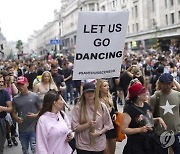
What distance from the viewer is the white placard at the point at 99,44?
4332mm

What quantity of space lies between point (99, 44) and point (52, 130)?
1.15 m

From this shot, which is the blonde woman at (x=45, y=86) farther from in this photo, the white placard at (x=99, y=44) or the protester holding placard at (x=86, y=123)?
the white placard at (x=99, y=44)

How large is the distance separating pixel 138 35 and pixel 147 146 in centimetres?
5884

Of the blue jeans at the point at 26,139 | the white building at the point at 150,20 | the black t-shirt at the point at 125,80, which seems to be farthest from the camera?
the white building at the point at 150,20

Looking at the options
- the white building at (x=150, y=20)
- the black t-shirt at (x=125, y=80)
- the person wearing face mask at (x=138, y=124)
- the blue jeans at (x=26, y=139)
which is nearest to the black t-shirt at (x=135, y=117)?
the person wearing face mask at (x=138, y=124)

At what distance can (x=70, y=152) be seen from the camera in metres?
4.61

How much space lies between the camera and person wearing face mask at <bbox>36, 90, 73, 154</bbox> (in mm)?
4395

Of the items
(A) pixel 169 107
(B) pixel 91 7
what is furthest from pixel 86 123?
(B) pixel 91 7

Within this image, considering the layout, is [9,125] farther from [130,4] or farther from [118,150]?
[130,4]

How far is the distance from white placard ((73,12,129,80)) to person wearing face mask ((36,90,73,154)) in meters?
0.45

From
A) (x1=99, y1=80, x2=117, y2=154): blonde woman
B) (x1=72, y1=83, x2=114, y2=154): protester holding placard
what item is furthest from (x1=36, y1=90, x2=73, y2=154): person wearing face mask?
(x1=99, y1=80, x2=117, y2=154): blonde woman

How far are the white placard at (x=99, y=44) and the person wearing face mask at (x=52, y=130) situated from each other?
445mm

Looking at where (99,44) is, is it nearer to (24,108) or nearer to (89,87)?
(89,87)

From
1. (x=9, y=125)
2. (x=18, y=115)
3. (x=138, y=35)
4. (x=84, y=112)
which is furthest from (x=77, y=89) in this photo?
(x=138, y=35)
